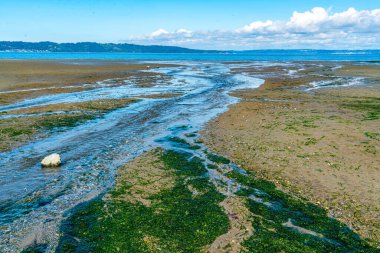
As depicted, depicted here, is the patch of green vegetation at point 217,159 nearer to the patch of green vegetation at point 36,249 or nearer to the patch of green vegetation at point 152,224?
the patch of green vegetation at point 152,224

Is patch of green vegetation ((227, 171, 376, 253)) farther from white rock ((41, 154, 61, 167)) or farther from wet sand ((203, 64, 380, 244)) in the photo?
white rock ((41, 154, 61, 167))

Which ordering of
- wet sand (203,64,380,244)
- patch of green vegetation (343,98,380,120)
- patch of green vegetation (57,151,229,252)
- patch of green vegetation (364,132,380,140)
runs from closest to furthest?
patch of green vegetation (57,151,229,252) → wet sand (203,64,380,244) → patch of green vegetation (364,132,380,140) → patch of green vegetation (343,98,380,120)

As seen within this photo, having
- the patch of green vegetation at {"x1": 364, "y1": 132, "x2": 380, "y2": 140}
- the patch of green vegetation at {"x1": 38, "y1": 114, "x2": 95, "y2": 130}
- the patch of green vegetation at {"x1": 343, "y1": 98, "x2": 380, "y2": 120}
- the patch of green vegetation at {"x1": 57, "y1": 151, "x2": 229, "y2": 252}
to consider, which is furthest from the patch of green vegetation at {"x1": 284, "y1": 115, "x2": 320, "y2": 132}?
the patch of green vegetation at {"x1": 38, "y1": 114, "x2": 95, "y2": 130}

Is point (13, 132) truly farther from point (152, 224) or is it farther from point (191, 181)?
point (152, 224)

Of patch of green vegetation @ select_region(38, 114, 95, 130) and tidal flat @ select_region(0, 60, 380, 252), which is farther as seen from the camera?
patch of green vegetation @ select_region(38, 114, 95, 130)

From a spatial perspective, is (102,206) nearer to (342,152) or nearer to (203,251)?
(203,251)

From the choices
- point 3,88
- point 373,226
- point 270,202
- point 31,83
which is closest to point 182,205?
point 270,202

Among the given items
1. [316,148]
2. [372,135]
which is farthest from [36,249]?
[372,135]
